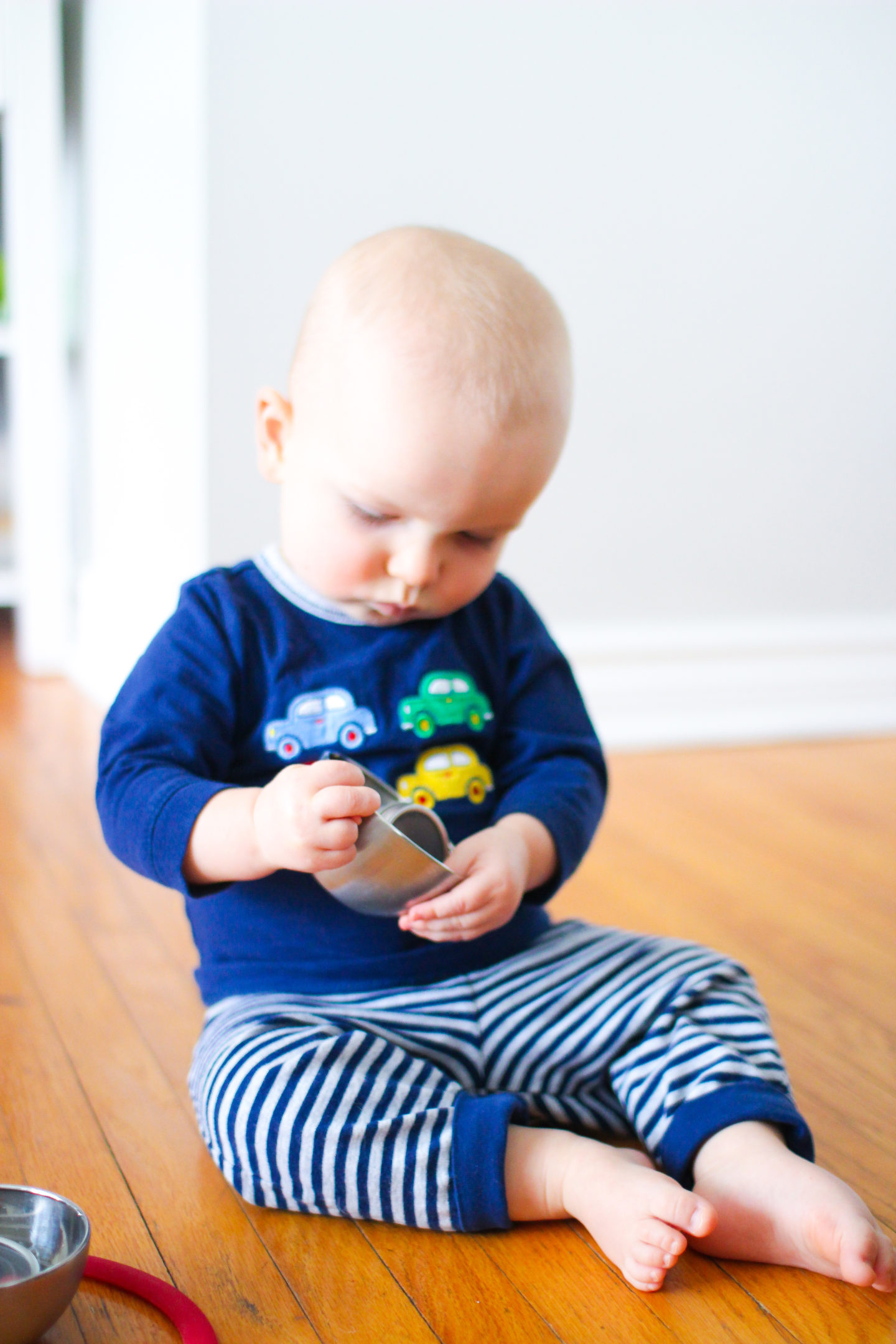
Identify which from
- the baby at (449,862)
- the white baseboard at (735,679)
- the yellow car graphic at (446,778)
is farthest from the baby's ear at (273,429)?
the white baseboard at (735,679)

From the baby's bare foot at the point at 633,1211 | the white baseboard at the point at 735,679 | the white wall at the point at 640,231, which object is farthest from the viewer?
the white baseboard at the point at 735,679

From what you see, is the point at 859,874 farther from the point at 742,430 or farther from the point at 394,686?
the point at 742,430

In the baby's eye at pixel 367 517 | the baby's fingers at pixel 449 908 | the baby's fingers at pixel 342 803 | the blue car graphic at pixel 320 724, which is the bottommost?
the baby's fingers at pixel 449 908

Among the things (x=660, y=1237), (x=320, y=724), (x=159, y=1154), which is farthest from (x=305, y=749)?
(x=660, y=1237)

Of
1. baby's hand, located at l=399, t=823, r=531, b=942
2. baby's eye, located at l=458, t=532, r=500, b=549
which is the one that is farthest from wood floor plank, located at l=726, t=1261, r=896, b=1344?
baby's eye, located at l=458, t=532, r=500, b=549

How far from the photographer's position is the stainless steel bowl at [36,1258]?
0.52 metres

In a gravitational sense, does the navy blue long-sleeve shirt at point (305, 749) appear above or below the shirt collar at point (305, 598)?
below

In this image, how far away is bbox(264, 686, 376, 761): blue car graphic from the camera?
0.80 metres

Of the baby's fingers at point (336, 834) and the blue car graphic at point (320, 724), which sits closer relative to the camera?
the baby's fingers at point (336, 834)

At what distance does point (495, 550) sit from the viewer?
2.59 feet

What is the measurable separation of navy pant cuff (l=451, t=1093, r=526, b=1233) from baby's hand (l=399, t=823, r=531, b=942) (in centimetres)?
10

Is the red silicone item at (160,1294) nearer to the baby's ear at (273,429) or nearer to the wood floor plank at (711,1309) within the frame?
the wood floor plank at (711,1309)

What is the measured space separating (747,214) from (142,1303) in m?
1.59

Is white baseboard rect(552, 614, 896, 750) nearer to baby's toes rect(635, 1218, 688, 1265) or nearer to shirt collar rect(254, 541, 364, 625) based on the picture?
shirt collar rect(254, 541, 364, 625)
